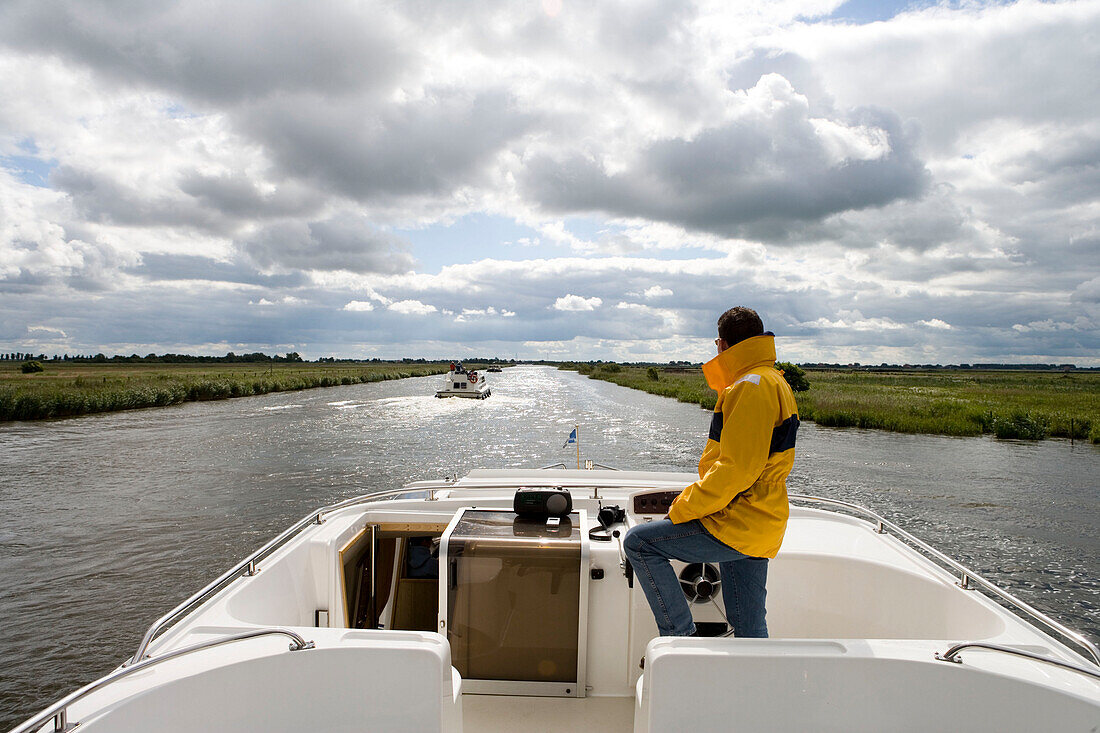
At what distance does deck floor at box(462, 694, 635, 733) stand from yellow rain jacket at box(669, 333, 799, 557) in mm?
1166

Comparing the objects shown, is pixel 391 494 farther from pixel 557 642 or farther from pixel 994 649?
pixel 994 649

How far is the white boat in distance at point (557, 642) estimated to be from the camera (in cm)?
168

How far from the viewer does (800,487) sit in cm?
1362

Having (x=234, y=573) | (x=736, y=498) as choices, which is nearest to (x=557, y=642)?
(x=736, y=498)

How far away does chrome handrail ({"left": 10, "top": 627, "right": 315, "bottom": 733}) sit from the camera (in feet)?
4.74

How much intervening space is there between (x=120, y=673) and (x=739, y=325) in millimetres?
2382

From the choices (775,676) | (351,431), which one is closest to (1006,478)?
(775,676)

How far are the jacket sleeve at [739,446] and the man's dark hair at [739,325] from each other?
0.26 metres

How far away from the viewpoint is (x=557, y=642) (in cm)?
287

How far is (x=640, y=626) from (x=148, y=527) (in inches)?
436

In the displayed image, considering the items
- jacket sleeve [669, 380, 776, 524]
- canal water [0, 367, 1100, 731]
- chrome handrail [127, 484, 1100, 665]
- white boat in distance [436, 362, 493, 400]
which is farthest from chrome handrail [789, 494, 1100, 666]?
white boat in distance [436, 362, 493, 400]

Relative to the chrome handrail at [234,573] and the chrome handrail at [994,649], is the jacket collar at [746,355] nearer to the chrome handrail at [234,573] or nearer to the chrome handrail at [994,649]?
the chrome handrail at [994,649]

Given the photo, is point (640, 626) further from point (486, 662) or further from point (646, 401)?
point (646, 401)

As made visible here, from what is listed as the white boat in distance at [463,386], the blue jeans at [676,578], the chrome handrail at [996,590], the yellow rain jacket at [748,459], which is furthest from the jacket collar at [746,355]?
the white boat in distance at [463,386]
